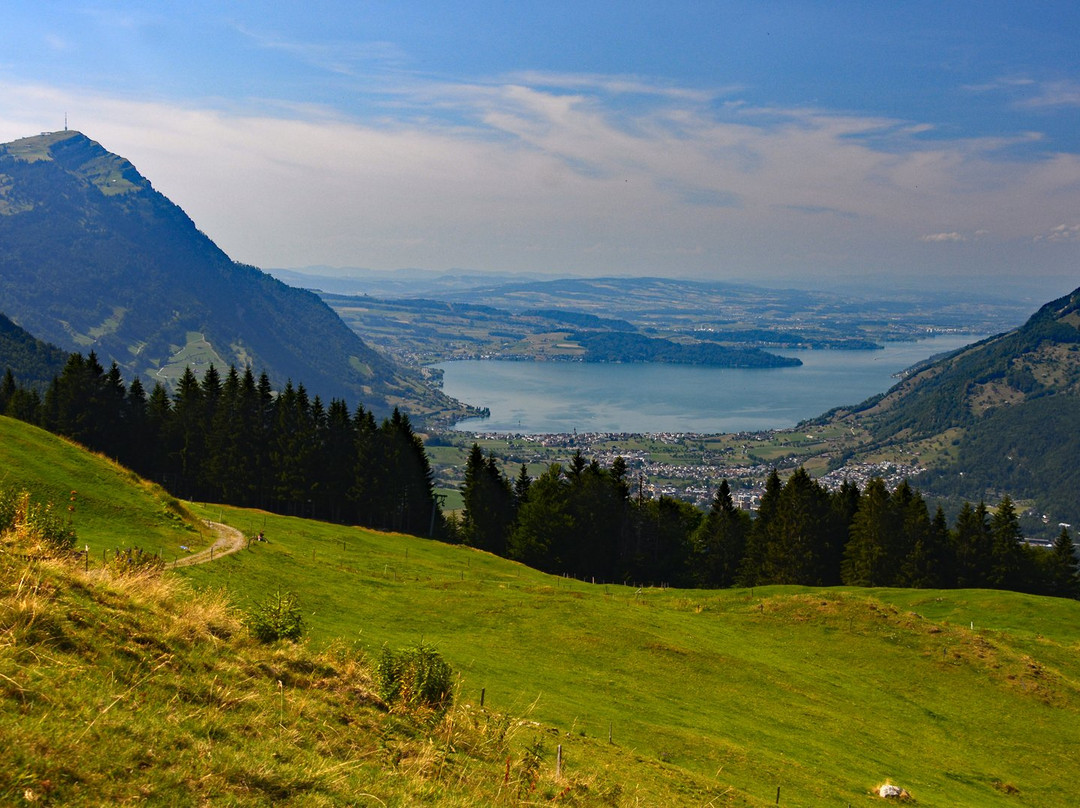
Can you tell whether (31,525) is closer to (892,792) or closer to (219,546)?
(219,546)

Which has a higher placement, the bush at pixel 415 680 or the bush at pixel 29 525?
the bush at pixel 29 525

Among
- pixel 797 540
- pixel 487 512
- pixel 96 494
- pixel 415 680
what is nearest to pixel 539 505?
pixel 487 512

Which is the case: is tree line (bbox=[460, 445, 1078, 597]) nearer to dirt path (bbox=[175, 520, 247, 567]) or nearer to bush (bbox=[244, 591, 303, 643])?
dirt path (bbox=[175, 520, 247, 567])

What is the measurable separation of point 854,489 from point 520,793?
3507 inches

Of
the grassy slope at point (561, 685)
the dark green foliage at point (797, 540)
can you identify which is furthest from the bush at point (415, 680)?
the dark green foliage at point (797, 540)

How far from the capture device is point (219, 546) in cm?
3884

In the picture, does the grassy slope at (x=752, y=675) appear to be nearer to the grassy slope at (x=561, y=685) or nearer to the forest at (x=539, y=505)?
the grassy slope at (x=561, y=685)

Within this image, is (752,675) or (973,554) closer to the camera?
(752,675)

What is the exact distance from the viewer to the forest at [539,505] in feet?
272

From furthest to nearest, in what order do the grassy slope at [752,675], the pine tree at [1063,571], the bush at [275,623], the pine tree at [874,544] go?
the pine tree at [1063,571] < the pine tree at [874,544] < the grassy slope at [752,675] < the bush at [275,623]

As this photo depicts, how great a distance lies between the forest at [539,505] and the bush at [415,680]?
68226 mm

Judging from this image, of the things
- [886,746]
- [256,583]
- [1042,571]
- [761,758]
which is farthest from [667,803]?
[1042,571]

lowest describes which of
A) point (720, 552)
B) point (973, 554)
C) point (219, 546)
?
point (720, 552)

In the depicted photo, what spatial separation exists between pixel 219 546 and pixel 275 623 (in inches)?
992
